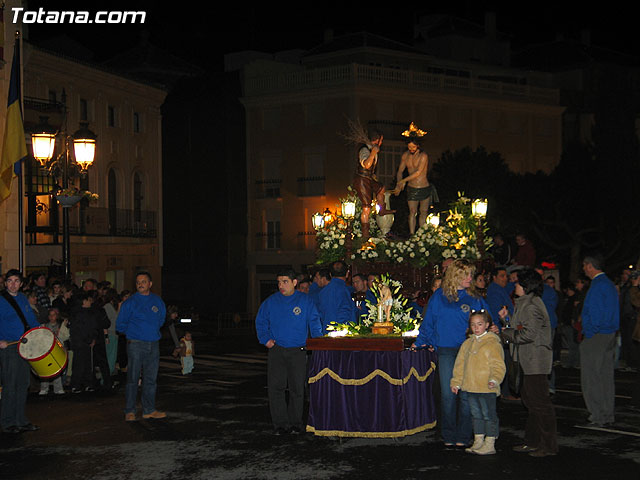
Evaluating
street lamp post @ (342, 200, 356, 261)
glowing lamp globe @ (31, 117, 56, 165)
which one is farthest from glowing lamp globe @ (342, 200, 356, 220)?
glowing lamp globe @ (31, 117, 56, 165)

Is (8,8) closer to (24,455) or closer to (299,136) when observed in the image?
(24,455)

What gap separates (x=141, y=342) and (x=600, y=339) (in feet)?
19.7

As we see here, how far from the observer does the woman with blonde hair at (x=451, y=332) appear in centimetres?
1107

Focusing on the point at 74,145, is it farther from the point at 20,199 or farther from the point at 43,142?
the point at 20,199

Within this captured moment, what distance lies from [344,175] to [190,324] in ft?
57.5

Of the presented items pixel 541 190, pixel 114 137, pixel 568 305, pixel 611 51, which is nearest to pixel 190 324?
pixel 114 137

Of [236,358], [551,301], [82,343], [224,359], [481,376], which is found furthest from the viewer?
[236,358]

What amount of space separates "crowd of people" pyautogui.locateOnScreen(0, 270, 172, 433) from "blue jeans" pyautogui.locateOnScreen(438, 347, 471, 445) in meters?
4.25

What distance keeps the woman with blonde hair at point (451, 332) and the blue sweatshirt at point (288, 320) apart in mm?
1558

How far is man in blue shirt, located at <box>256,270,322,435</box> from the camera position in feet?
39.6

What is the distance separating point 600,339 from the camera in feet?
40.3

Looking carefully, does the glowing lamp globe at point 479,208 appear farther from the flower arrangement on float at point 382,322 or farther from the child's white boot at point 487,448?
the child's white boot at point 487,448

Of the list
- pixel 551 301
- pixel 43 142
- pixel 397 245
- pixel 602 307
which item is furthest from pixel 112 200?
pixel 602 307

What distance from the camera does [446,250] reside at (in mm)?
18016
